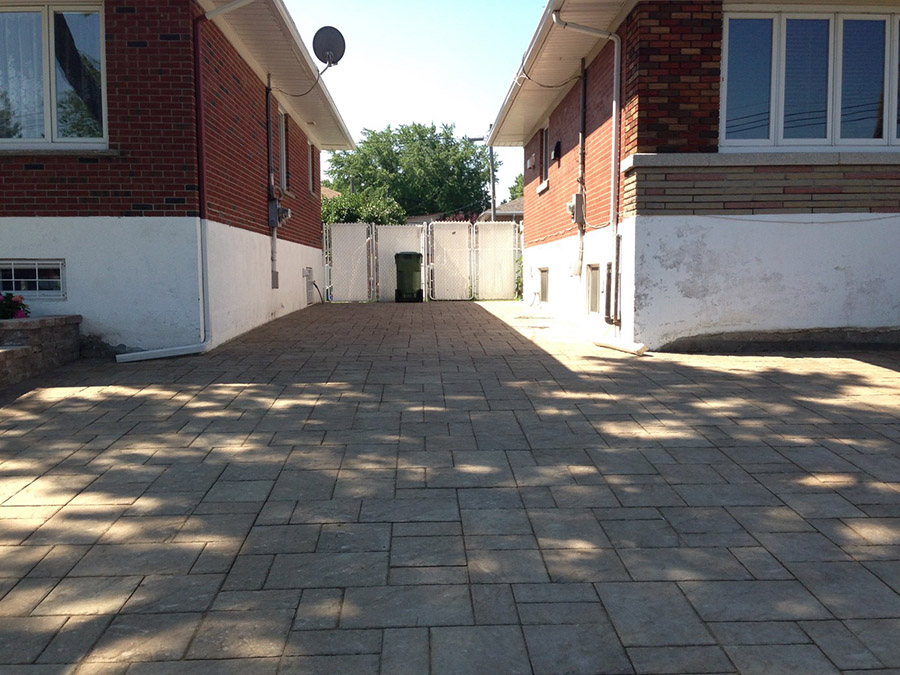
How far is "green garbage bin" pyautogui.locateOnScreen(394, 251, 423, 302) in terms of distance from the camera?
20328 mm

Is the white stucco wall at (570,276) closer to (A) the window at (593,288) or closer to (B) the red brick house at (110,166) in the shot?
(A) the window at (593,288)

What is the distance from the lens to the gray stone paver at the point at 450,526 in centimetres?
259

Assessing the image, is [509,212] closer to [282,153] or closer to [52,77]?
[282,153]

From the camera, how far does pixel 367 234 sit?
21.3 meters

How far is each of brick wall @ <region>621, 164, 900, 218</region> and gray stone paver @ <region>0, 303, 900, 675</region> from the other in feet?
8.41

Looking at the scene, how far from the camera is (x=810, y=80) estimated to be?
356 inches

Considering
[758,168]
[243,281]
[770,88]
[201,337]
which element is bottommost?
[201,337]

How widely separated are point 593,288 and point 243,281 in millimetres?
5176

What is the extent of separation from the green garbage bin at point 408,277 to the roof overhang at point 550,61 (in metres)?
3.91

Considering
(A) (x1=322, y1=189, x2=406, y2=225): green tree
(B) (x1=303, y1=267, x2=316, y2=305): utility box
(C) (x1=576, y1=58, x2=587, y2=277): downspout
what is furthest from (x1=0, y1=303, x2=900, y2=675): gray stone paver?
(A) (x1=322, y1=189, x2=406, y2=225): green tree

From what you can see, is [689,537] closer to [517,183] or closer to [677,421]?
[677,421]

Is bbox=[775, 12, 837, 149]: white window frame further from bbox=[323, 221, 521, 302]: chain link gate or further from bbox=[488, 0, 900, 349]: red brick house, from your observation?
bbox=[323, 221, 521, 302]: chain link gate

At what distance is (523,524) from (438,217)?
63.7 m

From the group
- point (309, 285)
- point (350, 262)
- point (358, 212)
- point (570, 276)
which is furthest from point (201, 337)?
point (358, 212)
